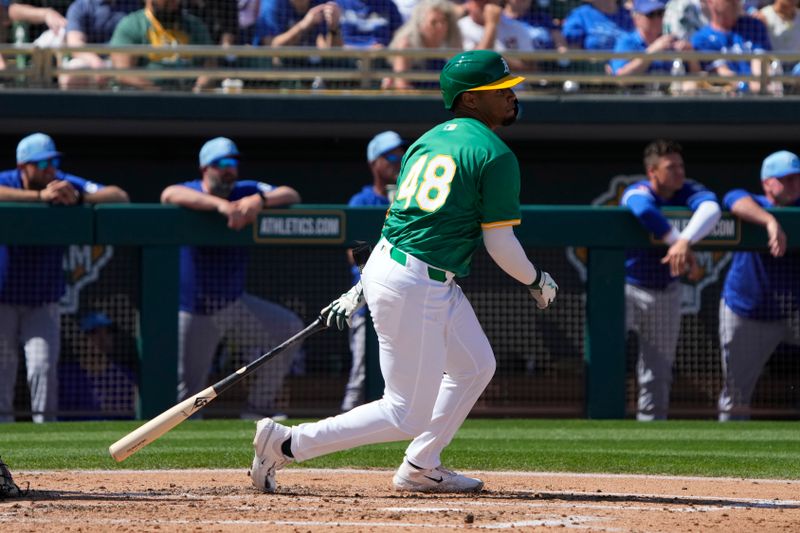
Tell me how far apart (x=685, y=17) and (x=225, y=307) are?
5175mm

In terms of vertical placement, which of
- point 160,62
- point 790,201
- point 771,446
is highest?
point 160,62

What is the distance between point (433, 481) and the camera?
517 cm

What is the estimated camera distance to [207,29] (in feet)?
34.8

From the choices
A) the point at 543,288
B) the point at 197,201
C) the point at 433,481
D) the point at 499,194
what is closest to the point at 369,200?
the point at 197,201

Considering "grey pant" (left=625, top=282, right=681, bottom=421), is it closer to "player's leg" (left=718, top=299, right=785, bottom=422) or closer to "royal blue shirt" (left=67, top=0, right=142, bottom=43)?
"player's leg" (left=718, top=299, right=785, bottom=422)

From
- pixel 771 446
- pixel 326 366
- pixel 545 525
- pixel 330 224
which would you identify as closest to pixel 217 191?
pixel 330 224

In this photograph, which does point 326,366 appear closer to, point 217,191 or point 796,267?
point 217,191

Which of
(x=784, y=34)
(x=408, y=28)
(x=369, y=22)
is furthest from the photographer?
(x=784, y=34)

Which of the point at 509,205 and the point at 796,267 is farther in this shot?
the point at 796,267

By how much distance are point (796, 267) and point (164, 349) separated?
165 inches

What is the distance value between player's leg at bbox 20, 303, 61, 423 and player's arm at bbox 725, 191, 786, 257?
447 cm

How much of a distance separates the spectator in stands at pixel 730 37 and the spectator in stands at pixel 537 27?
1.15 metres

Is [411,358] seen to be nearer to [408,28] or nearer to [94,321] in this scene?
[94,321]

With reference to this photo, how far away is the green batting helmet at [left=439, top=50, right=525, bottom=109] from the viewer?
4.93m
